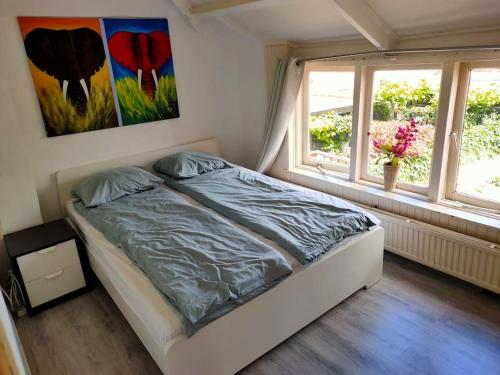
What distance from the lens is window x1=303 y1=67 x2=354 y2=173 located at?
3.45 metres

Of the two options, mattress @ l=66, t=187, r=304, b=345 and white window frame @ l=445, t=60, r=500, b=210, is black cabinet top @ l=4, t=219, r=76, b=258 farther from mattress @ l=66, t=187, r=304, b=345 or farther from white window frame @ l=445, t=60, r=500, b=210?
white window frame @ l=445, t=60, r=500, b=210

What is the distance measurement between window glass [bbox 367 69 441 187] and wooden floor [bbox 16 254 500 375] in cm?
93

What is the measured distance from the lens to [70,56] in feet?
9.86

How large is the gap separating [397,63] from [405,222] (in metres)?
1.23

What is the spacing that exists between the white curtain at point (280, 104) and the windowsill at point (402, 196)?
33 cm

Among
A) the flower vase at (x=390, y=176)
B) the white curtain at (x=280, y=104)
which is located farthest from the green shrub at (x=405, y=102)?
the white curtain at (x=280, y=104)

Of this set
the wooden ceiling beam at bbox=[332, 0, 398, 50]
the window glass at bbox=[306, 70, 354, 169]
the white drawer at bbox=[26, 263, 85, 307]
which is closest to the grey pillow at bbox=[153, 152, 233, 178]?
the window glass at bbox=[306, 70, 354, 169]

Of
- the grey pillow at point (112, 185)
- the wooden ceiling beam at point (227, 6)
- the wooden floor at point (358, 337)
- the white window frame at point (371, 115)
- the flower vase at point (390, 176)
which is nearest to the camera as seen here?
the wooden floor at point (358, 337)

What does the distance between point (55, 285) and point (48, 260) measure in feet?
0.67

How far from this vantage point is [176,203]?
2873 mm

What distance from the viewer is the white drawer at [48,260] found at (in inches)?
98.5

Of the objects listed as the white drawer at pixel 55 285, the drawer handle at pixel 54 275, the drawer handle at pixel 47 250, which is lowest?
the white drawer at pixel 55 285

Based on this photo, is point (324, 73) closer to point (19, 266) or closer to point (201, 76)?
point (201, 76)

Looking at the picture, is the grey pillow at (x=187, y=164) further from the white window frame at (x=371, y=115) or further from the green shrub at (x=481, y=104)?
the green shrub at (x=481, y=104)
